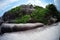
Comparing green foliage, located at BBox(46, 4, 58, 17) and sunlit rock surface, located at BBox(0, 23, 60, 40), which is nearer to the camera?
sunlit rock surface, located at BBox(0, 23, 60, 40)

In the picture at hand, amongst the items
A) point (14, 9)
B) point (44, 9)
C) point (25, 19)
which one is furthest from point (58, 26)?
point (14, 9)

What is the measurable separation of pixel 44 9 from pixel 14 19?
0.37 m

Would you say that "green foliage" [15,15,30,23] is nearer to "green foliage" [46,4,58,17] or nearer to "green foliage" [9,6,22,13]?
"green foliage" [9,6,22,13]

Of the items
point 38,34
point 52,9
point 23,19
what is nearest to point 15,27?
point 23,19

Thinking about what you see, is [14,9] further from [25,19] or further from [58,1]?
[58,1]

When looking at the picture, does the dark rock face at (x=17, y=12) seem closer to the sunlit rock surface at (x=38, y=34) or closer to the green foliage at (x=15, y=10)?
the green foliage at (x=15, y=10)

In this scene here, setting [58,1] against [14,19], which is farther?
[58,1]

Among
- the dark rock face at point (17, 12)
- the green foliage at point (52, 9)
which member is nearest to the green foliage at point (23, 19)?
the dark rock face at point (17, 12)

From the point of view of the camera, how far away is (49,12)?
2.17 m

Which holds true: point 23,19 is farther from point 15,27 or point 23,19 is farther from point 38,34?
point 38,34

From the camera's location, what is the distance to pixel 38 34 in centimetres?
210

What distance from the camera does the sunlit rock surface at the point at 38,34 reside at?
2.05 m

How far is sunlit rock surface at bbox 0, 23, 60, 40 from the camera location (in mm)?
2047

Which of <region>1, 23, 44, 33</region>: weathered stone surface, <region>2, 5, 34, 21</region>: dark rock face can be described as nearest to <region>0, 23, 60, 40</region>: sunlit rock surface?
<region>1, 23, 44, 33</region>: weathered stone surface
